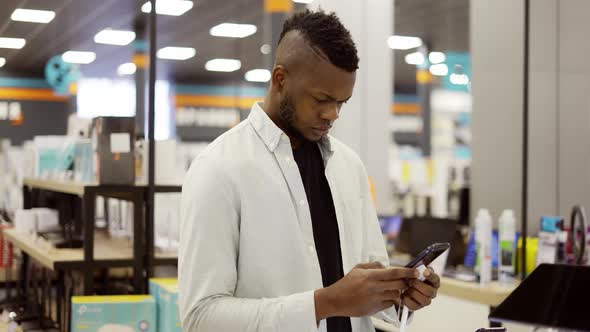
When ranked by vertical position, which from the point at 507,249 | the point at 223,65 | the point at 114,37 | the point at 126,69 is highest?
the point at 223,65

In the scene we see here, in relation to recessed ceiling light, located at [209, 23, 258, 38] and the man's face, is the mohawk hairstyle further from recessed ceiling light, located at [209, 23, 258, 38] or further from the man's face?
recessed ceiling light, located at [209, 23, 258, 38]

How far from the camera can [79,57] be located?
19.3 ft

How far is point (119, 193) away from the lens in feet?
11.4

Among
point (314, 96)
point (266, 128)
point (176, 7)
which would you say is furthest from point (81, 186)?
point (176, 7)

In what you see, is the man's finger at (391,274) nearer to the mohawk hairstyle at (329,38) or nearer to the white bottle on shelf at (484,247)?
the mohawk hairstyle at (329,38)

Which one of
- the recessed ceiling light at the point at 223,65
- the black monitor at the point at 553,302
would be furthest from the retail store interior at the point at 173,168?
the recessed ceiling light at the point at 223,65

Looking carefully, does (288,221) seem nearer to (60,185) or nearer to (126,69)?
(60,185)

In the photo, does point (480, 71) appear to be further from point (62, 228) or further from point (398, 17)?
point (398, 17)

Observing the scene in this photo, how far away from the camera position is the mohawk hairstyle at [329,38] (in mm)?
1700

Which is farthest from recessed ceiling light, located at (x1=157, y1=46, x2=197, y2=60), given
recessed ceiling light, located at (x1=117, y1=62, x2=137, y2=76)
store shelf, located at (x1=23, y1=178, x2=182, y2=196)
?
store shelf, located at (x1=23, y1=178, x2=182, y2=196)

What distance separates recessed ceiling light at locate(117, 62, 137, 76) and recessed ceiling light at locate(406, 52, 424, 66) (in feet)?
21.2

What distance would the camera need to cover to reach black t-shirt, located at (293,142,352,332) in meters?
1.79

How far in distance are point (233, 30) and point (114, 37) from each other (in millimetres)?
4567

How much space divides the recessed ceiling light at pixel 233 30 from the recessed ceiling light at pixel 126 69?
2380 mm
